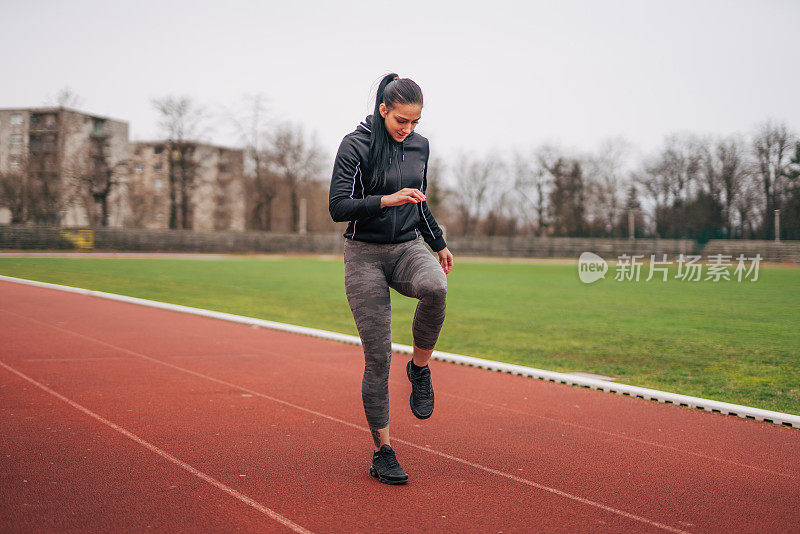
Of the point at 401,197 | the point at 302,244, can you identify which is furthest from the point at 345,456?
the point at 302,244

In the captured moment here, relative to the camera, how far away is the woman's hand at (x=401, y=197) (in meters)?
3.25

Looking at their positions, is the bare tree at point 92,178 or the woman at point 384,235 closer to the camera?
the woman at point 384,235

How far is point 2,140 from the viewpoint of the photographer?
3246 inches

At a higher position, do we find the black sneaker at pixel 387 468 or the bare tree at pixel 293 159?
the bare tree at pixel 293 159

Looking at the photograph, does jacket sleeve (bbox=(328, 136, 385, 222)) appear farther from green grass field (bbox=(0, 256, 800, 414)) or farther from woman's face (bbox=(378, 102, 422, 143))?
green grass field (bbox=(0, 256, 800, 414))

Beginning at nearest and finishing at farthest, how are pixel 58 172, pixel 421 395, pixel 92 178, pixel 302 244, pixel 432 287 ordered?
pixel 432 287, pixel 421 395, pixel 58 172, pixel 92 178, pixel 302 244

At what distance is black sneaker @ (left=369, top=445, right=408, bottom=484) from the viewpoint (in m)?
3.68

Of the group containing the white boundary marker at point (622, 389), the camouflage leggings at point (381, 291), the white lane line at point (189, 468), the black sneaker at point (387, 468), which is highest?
the camouflage leggings at point (381, 291)

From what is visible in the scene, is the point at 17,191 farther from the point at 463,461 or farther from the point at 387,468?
the point at 387,468

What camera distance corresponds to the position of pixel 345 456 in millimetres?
4305

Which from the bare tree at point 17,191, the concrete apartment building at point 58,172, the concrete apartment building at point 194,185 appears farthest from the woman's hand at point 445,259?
the concrete apartment building at point 194,185

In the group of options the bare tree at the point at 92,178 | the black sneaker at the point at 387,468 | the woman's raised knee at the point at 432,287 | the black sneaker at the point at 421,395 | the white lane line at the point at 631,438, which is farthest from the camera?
the bare tree at the point at 92,178

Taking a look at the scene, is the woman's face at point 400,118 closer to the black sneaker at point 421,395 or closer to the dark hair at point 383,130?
the dark hair at point 383,130

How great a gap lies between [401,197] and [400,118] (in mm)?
452
